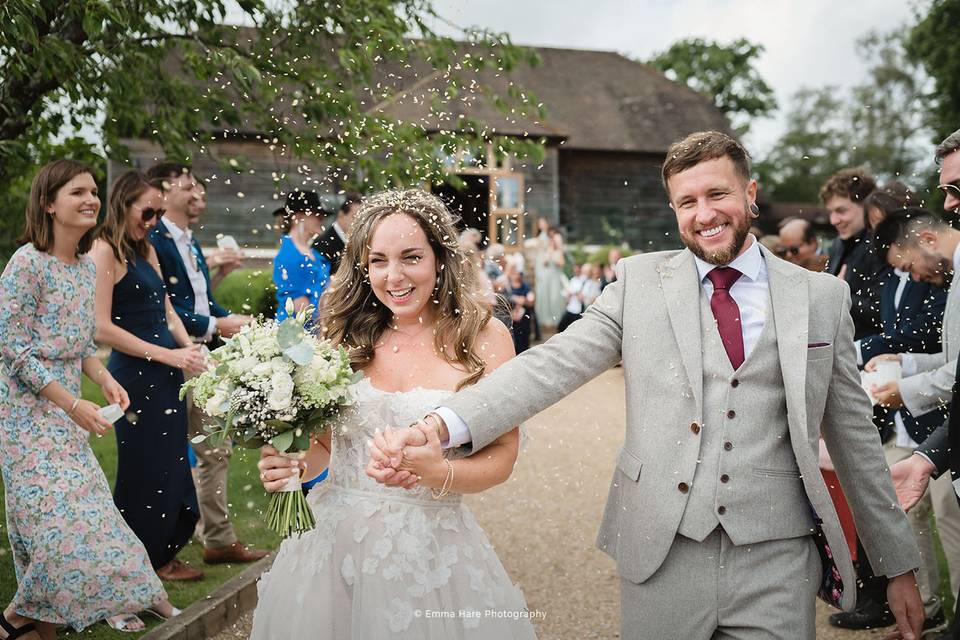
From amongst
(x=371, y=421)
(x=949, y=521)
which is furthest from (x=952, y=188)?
(x=371, y=421)

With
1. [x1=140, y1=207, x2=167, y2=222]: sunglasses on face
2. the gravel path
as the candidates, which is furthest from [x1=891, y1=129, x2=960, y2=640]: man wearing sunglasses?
[x1=140, y1=207, x2=167, y2=222]: sunglasses on face

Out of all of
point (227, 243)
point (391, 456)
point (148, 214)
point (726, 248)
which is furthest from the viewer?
point (227, 243)

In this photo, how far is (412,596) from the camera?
3.07 m

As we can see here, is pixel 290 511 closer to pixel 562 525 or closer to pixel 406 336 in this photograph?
pixel 406 336

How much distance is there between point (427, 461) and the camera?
2.68 meters

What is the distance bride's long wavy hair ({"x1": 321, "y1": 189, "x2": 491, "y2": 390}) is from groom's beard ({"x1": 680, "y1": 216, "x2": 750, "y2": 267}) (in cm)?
91

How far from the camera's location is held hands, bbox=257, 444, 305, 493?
3.05m

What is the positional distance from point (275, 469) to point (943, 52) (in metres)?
28.3

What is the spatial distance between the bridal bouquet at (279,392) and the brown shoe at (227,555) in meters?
3.26

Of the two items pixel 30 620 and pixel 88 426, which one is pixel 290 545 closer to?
pixel 88 426

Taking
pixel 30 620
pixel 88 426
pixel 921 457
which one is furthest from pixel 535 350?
pixel 30 620

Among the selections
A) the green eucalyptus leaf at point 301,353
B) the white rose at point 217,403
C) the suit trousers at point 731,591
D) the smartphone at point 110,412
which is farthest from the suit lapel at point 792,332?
the smartphone at point 110,412

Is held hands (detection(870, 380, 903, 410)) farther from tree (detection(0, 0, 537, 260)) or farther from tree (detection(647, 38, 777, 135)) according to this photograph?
tree (detection(647, 38, 777, 135))

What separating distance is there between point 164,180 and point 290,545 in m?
3.24
